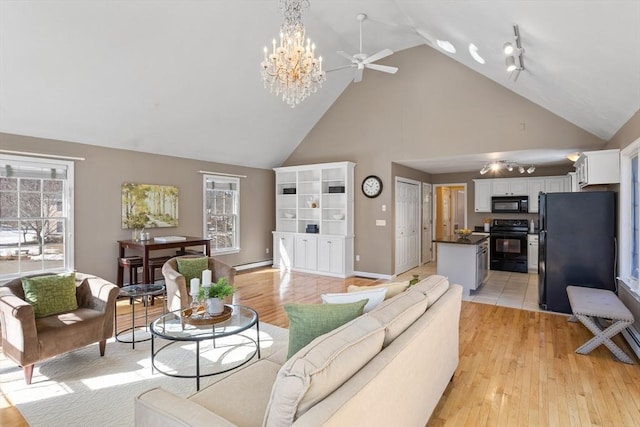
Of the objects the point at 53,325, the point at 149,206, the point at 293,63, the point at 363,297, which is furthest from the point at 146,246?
the point at 363,297

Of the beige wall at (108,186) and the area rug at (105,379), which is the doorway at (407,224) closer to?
the beige wall at (108,186)

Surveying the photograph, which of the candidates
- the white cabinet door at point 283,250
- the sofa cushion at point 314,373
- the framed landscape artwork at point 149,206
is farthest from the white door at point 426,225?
the sofa cushion at point 314,373

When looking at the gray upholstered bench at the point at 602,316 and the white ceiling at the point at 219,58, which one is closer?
the white ceiling at the point at 219,58

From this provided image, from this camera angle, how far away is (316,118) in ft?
24.7

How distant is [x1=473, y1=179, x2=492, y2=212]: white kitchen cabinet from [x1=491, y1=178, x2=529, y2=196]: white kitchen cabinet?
0.11 meters

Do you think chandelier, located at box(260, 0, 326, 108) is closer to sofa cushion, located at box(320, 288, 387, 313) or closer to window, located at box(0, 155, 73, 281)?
sofa cushion, located at box(320, 288, 387, 313)

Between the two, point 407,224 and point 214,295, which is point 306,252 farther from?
Answer: point 214,295

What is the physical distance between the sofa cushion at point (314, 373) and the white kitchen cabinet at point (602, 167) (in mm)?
4246

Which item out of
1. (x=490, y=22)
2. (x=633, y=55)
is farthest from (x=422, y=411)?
(x=490, y=22)

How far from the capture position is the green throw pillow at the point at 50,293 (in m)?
2.99

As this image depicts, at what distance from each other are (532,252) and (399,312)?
6.88m

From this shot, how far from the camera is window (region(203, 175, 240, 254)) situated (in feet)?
23.4

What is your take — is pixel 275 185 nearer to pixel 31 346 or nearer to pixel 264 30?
pixel 264 30

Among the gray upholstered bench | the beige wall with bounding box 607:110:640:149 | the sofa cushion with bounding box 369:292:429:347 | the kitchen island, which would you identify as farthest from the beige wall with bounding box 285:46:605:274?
the sofa cushion with bounding box 369:292:429:347
